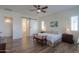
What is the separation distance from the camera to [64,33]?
1.89 meters

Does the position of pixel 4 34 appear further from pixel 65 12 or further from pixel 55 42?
pixel 65 12

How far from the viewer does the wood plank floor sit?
1.76 m

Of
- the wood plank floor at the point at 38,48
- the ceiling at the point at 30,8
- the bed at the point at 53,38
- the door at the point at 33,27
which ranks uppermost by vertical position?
the ceiling at the point at 30,8

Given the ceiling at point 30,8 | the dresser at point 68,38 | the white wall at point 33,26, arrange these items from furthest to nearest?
1. the white wall at point 33,26
2. the dresser at point 68,38
3. the ceiling at point 30,8

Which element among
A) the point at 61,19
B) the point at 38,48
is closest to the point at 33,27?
the point at 38,48

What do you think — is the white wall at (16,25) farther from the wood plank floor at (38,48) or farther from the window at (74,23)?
the window at (74,23)

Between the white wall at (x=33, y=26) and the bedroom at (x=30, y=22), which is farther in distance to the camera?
the white wall at (x=33, y=26)

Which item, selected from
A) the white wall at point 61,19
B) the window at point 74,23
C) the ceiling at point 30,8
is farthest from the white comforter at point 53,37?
the ceiling at point 30,8

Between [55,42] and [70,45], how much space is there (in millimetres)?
325

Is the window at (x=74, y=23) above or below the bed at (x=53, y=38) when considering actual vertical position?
above

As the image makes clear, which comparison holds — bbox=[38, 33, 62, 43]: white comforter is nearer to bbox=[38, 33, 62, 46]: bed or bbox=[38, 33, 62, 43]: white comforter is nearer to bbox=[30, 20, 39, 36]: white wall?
bbox=[38, 33, 62, 46]: bed

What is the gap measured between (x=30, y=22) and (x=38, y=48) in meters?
0.65

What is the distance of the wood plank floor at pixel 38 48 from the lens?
1762 mm

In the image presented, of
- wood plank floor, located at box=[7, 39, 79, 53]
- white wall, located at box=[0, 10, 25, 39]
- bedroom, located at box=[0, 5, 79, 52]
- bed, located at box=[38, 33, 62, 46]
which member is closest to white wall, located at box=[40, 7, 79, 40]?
bedroom, located at box=[0, 5, 79, 52]
